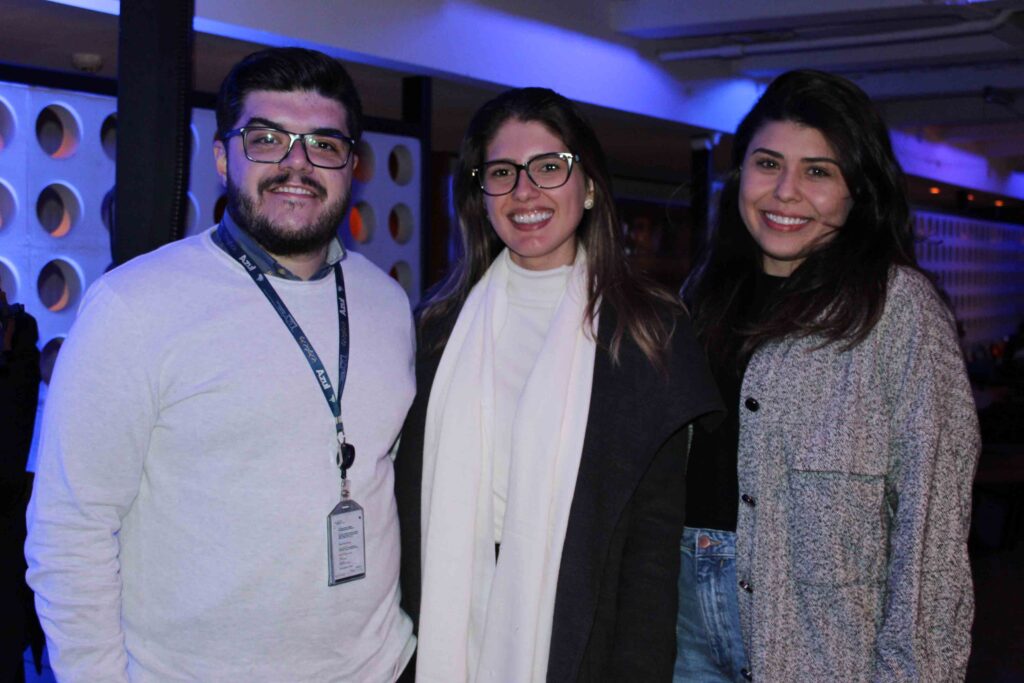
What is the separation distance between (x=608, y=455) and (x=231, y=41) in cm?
420

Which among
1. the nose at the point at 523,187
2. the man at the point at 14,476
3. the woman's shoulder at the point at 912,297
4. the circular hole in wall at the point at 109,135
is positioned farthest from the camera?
the circular hole in wall at the point at 109,135

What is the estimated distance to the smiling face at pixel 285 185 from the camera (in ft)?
6.37

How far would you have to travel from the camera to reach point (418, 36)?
205 inches

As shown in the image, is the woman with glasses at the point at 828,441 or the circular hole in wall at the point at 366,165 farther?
the circular hole in wall at the point at 366,165

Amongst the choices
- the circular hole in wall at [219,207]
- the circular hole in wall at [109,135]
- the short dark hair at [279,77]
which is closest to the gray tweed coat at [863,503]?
the short dark hair at [279,77]

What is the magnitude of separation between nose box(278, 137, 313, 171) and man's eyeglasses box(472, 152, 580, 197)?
1.44ft

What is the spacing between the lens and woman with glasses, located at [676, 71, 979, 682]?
1.82m

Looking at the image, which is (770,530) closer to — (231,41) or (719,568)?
(719,568)

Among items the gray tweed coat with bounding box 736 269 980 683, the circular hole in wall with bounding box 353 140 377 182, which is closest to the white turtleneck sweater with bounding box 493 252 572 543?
the gray tweed coat with bounding box 736 269 980 683

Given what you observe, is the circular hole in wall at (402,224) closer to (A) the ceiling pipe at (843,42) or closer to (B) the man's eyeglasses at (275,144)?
(A) the ceiling pipe at (843,42)

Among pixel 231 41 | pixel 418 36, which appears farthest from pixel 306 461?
pixel 231 41

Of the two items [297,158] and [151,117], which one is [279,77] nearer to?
[297,158]

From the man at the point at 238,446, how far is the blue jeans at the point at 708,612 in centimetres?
62

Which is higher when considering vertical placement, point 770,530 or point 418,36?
point 418,36
